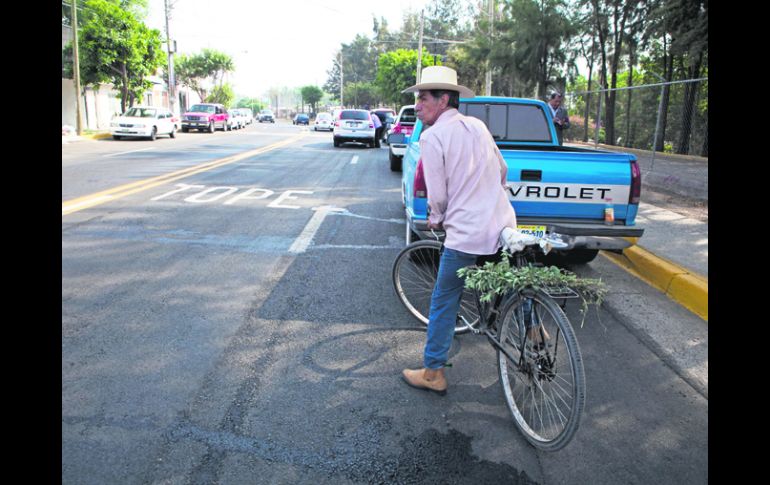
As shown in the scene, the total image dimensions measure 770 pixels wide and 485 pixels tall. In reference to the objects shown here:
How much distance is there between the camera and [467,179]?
132 inches

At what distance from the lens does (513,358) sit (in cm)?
328

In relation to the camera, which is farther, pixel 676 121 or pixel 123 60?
pixel 123 60

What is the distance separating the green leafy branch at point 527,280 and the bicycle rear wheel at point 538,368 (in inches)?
2.9

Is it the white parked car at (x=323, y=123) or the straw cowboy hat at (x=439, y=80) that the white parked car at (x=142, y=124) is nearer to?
the white parked car at (x=323, y=123)

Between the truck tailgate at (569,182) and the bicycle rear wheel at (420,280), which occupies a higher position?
the truck tailgate at (569,182)

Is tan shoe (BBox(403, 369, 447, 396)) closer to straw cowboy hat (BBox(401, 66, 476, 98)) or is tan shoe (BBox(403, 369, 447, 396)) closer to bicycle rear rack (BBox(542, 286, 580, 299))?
bicycle rear rack (BBox(542, 286, 580, 299))

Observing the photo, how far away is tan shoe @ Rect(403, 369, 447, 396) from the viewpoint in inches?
138

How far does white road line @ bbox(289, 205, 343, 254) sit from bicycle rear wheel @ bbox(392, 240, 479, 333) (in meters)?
2.19

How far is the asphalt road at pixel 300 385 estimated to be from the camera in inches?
109

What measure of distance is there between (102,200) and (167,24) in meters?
37.9

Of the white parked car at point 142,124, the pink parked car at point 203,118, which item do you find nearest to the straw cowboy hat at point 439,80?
the white parked car at point 142,124

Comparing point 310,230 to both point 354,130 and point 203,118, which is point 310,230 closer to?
point 354,130
